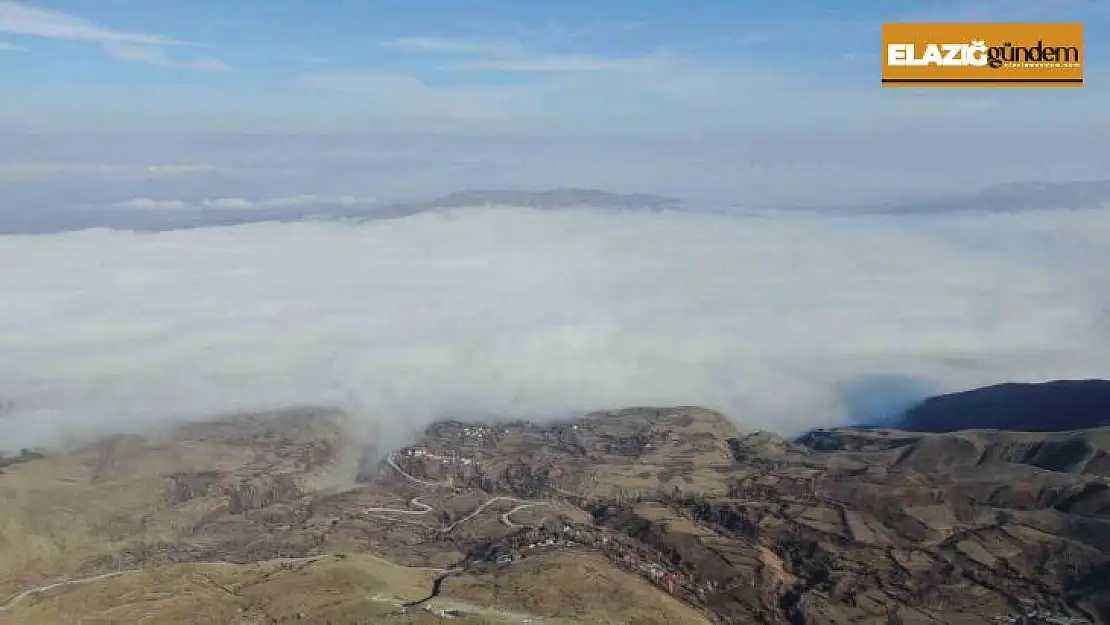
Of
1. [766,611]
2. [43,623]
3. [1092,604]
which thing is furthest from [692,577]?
[43,623]

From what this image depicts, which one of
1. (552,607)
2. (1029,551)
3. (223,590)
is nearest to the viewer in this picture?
(552,607)

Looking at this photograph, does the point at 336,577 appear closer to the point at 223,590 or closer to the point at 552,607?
the point at 223,590

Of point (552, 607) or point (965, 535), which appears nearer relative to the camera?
point (552, 607)

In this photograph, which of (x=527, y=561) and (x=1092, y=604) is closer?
(x=1092, y=604)

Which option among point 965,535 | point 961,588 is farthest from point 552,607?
point 965,535

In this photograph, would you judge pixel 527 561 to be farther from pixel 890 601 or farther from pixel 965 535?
pixel 965 535

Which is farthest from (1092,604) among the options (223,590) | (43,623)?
(43,623)

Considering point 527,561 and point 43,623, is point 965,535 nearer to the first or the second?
point 527,561

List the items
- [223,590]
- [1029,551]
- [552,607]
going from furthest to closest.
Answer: [1029,551] → [223,590] → [552,607]
